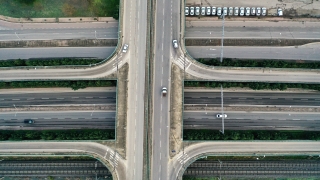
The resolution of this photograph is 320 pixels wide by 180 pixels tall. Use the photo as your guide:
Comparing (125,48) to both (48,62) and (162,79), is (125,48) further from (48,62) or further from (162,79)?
(48,62)

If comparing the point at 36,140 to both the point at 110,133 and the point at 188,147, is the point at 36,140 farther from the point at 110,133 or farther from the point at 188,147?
the point at 188,147

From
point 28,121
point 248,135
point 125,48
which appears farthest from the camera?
point 28,121

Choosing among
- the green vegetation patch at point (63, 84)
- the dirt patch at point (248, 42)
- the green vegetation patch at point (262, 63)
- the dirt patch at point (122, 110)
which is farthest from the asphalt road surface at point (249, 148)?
the green vegetation patch at point (63, 84)

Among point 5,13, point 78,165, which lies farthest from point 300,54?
point 5,13

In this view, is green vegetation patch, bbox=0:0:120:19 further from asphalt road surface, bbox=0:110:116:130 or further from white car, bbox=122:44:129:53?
asphalt road surface, bbox=0:110:116:130

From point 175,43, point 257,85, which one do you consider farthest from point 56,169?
point 257,85

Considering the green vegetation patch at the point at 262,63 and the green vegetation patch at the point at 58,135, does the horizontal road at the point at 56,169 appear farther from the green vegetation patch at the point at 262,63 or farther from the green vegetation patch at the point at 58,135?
the green vegetation patch at the point at 262,63

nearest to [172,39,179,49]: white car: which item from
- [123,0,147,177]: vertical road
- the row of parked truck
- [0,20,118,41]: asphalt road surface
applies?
[123,0,147,177]: vertical road

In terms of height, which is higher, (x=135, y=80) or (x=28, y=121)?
(x=135, y=80)
